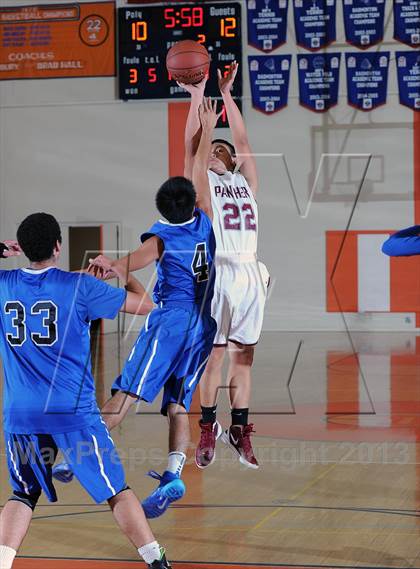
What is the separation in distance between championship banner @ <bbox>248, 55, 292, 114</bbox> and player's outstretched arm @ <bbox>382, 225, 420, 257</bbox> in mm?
13386

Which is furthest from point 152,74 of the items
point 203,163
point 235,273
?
point 203,163

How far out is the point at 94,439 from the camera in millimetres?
3955

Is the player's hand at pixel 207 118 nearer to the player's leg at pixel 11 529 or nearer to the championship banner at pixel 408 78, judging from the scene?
the player's leg at pixel 11 529

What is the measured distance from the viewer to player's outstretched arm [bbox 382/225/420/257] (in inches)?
165

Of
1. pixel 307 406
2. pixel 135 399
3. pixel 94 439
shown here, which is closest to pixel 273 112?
pixel 307 406

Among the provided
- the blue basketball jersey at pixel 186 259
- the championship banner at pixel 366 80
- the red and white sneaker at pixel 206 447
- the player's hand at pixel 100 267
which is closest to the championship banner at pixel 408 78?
the championship banner at pixel 366 80

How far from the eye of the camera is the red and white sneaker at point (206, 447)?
6215mm

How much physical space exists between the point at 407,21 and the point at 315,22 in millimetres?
A: 1526

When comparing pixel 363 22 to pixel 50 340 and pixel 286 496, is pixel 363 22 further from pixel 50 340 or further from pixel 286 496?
pixel 50 340

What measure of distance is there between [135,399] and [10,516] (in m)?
1.33

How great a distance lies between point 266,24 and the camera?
17.3 meters

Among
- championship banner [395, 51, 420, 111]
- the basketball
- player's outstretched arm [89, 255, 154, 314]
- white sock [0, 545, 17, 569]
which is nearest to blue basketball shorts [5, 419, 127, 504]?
white sock [0, 545, 17, 569]

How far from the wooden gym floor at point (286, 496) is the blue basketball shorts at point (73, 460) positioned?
865 mm

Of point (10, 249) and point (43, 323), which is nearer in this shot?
point (43, 323)
